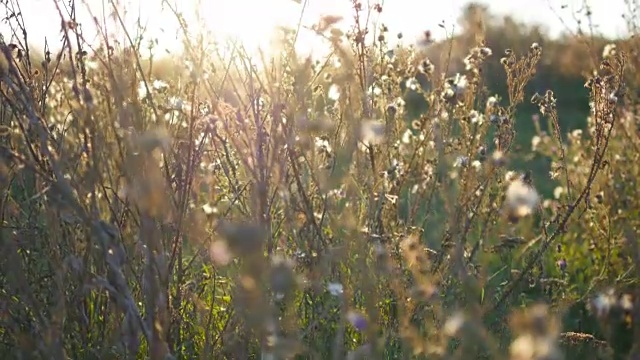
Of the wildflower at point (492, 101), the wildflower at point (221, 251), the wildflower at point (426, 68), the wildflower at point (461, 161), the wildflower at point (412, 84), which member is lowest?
the wildflower at point (221, 251)

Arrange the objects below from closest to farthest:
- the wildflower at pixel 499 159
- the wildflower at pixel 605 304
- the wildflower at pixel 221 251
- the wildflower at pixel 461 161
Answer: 1. the wildflower at pixel 221 251
2. the wildflower at pixel 605 304
3. the wildflower at pixel 499 159
4. the wildflower at pixel 461 161

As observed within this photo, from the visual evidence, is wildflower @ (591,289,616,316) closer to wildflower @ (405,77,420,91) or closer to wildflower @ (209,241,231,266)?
wildflower @ (209,241,231,266)

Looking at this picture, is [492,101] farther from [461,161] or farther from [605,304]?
[605,304]

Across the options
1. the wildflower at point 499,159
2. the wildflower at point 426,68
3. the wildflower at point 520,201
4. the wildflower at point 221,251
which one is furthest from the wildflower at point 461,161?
the wildflower at point 520,201

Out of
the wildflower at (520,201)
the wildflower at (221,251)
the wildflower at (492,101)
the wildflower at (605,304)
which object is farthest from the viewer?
the wildflower at (492,101)

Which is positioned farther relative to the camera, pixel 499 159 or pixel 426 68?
pixel 426 68

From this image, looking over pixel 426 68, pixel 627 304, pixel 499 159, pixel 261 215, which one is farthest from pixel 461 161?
pixel 261 215

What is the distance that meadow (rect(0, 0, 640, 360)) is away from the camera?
1.60 m

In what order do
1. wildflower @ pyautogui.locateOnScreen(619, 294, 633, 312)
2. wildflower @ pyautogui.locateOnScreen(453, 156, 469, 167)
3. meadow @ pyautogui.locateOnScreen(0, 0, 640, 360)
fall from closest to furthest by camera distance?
meadow @ pyautogui.locateOnScreen(0, 0, 640, 360)
wildflower @ pyautogui.locateOnScreen(619, 294, 633, 312)
wildflower @ pyautogui.locateOnScreen(453, 156, 469, 167)

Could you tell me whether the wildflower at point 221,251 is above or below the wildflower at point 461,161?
below

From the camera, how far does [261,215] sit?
5.47ft

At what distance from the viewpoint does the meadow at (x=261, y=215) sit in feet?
5.26

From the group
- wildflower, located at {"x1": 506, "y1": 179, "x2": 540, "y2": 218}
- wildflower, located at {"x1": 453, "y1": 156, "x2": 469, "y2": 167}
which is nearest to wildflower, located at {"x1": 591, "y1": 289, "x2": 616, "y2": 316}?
wildflower, located at {"x1": 506, "y1": 179, "x2": 540, "y2": 218}

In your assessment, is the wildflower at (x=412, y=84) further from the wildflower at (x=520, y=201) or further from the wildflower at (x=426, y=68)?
the wildflower at (x=520, y=201)
